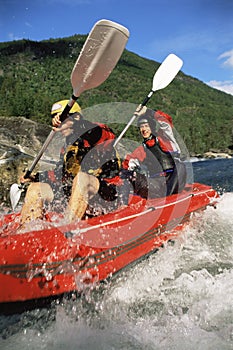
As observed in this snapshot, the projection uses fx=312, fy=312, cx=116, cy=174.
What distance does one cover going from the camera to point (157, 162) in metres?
4.64

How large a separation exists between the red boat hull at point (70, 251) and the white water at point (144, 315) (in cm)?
20

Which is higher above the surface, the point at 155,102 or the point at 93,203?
the point at 155,102

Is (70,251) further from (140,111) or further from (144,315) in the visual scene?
(140,111)

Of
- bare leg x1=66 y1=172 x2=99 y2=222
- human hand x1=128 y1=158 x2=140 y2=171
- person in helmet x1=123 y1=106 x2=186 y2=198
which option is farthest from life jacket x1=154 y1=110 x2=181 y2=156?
bare leg x1=66 y1=172 x2=99 y2=222

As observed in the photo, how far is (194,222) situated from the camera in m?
5.05

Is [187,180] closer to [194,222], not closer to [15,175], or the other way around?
[194,222]

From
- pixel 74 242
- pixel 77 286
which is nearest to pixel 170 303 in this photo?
pixel 77 286

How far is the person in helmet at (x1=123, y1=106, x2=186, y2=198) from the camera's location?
439 cm

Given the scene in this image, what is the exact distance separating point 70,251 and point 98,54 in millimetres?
2079

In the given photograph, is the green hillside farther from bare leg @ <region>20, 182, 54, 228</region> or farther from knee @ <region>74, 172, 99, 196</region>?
knee @ <region>74, 172, 99, 196</region>

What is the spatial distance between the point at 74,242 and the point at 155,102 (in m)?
95.2

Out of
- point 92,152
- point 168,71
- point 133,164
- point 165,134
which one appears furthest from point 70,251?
point 168,71

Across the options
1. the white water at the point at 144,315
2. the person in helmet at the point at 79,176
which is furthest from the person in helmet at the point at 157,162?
the white water at the point at 144,315

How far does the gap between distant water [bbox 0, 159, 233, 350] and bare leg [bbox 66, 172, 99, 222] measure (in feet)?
2.56
